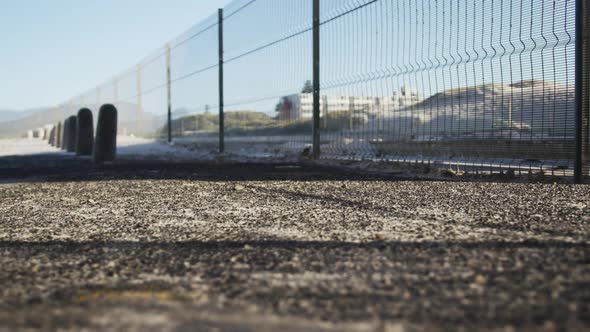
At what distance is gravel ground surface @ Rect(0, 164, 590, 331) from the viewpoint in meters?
1.38

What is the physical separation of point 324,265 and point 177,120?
17.0 metres

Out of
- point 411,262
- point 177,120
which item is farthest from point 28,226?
point 177,120

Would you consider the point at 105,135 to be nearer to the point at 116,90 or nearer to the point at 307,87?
the point at 307,87

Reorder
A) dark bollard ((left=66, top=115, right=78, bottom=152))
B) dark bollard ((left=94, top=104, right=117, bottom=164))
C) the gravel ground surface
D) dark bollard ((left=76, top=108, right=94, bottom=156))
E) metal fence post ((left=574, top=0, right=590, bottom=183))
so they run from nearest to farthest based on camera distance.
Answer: the gravel ground surface → metal fence post ((left=574, top=0, right=590, bottom=183)) → dark bollard ((left=94, top=104, right=117, bottom=164)) → dark bollard ((left=76, top=108, right=94, bottom=156)) → dark bollard ((left=66, top=115, right=78, bottom=152))

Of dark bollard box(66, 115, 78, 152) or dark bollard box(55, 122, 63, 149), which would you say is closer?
dark bollard box(66, 115, 78, 152)

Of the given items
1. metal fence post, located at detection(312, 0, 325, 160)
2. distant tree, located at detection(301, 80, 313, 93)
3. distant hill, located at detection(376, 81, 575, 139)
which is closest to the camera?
distant hill, located at detection(376, 81, 575, 139)

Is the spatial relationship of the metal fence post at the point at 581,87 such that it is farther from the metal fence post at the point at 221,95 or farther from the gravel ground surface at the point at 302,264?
the metal fence post at the point at 221,95

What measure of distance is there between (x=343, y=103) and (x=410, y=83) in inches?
75.5

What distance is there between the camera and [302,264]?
6.30ft

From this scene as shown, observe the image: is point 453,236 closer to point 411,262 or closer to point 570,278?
point 411,262

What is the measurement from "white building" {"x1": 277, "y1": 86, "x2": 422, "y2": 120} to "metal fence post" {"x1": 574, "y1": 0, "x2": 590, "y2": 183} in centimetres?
204

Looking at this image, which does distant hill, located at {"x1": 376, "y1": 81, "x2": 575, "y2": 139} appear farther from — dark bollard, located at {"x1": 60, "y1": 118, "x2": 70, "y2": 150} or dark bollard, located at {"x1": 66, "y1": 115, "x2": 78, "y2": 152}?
dark bollard, located at {"x1": 60, "y1": 118, "x2": 70, "y2": 150}

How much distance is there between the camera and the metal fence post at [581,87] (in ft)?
14.8

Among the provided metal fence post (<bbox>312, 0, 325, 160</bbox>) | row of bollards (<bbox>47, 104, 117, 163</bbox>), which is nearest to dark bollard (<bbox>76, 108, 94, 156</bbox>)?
row of bollards (<bbox>47, 104, 117, 163</bbox>)
